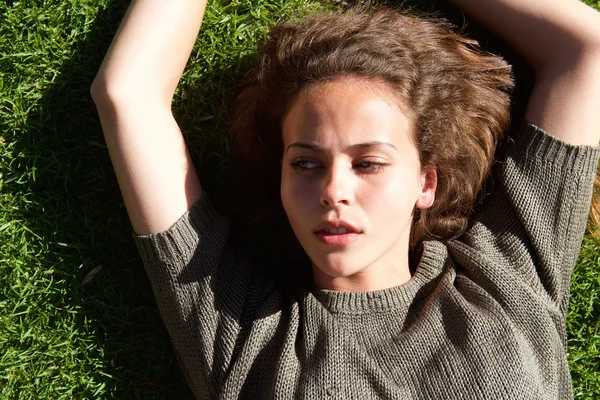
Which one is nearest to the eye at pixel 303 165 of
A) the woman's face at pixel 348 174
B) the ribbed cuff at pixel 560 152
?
the woman's face at pixel 348 174

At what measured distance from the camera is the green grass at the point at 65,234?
309 cm

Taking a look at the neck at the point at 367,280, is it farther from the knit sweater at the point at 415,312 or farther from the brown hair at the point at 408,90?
the brown hair at the point at 408,90

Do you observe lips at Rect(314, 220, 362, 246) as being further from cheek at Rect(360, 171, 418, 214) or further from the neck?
the neck

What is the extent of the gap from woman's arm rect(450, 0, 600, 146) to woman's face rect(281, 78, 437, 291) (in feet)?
2.28

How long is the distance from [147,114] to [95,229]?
26.8 inches

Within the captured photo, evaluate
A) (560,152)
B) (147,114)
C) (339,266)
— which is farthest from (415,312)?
(147,114)

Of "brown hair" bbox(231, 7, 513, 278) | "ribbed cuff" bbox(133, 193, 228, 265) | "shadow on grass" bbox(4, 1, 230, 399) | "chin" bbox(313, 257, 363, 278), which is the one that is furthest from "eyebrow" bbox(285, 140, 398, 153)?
"shadow on grass" bbox(4, 1, 230, 399)

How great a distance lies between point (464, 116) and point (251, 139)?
3.19 ft

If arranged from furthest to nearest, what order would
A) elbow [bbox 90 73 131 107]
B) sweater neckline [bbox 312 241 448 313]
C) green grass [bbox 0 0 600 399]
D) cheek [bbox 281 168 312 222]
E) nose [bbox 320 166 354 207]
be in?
green grass [bbox 0 0 600 399]
sweater neckline [bbox 312 241 448 313]
elbow [bbox 90 73 131 107]
cheek [bbox 281 168 312 222]
nose [bbox 320 166 354 207]

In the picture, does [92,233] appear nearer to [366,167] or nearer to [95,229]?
[95,229]

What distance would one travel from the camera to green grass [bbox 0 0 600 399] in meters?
3.09

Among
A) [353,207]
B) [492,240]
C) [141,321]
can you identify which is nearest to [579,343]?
[492,240]

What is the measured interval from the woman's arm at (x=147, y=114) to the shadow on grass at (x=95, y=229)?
33cm

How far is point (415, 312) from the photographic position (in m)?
2.94
